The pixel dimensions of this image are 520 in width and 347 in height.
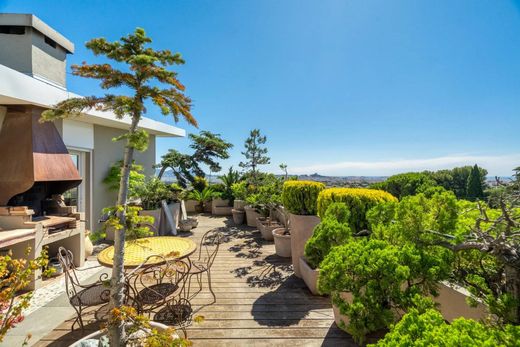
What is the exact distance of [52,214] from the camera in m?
4.89

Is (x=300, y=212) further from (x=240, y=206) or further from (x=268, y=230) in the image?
(x=240, y=206)

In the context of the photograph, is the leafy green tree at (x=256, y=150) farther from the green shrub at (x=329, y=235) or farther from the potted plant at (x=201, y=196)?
the green shrub at (x=329, y=235)

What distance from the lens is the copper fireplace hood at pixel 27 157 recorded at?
4051 millimetres

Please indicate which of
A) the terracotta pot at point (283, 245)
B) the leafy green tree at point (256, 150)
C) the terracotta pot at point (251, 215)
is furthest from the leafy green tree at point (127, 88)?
the leafy green tree at point (256, 150)

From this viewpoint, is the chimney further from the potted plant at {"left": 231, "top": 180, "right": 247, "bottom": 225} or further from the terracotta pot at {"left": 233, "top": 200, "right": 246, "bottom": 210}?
the terracotta pot at {"left": 233, "top": 200, "right": 246, "bottom": 210}

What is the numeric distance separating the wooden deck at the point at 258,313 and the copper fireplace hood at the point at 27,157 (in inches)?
109

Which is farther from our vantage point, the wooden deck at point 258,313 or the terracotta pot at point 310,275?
the terracotta pot at point 310,275

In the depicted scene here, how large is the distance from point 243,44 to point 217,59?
3.59 feet

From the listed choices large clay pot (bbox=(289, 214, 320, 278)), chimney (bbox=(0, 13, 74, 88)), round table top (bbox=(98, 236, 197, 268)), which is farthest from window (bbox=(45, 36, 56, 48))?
large clay pot (bbox=(289, 214, 320, 278))

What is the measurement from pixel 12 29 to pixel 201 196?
26.9ft

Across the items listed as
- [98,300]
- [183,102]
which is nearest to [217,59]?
[183,102]

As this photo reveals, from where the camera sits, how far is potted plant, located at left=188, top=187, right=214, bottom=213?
1138 centimetres

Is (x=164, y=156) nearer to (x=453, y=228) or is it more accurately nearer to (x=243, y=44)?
(x=243, y=44)

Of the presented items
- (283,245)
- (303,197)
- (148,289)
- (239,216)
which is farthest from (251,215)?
(148,289)
